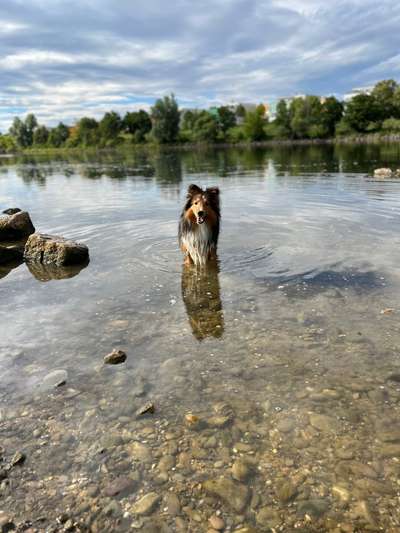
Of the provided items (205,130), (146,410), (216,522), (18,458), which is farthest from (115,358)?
(205,130)

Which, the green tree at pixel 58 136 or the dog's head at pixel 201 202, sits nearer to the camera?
the dog's head at pixel 201 202

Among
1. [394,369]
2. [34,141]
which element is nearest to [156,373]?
[394,369]

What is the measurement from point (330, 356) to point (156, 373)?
240 cm

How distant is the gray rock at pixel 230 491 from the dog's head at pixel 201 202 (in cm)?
612

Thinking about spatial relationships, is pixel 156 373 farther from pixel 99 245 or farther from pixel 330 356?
pixel 99 245

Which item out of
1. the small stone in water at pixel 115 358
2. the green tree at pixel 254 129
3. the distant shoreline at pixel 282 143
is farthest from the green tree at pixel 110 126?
the small stone in water at pixel 115 358

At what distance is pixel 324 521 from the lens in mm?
3234

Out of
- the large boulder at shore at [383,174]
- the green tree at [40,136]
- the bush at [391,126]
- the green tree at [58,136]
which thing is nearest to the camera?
the large boulder at shore at [383,174]

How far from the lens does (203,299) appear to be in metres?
7.82

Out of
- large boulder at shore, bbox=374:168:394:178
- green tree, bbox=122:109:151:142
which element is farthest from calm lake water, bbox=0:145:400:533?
green tree, bbox=122:109:151:142

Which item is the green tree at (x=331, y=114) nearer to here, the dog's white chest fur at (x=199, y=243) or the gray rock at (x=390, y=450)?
the dog's white chest fur at (x=199, y=243)

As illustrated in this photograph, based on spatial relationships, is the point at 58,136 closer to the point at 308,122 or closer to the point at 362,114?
the point at 308,122

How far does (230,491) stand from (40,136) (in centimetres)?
20032

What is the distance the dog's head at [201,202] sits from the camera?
903 cm
